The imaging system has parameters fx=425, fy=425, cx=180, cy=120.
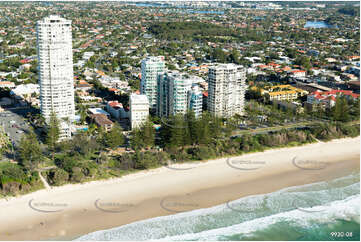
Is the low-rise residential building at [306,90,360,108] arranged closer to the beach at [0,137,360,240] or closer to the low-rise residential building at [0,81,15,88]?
the beach at [0,137,360,240]

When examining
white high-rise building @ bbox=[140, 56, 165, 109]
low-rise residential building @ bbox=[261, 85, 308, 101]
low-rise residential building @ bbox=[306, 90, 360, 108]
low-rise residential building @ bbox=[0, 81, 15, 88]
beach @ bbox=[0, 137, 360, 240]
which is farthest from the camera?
low-rise residential building @ bbox=[0, 81, 15, 88]

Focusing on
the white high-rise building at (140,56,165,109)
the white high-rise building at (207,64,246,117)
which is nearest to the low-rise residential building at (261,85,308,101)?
the white high-rise building at (207,64,246,117)

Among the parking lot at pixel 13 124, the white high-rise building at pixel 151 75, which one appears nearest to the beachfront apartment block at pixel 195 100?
the white high-rise building at pixel 151 75

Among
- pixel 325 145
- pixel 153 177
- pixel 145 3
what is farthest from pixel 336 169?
pixel 145 3

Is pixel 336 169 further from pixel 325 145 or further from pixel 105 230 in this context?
pixel 105 230

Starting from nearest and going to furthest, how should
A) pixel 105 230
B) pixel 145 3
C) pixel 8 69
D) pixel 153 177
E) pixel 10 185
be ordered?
pixel 105 230, pixel 10 185, pixel 153 177, pixel 8 69, pixel 145 3

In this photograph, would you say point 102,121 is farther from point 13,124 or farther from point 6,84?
point 6,84

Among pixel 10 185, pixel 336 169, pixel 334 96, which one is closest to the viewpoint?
pixel 10 185
